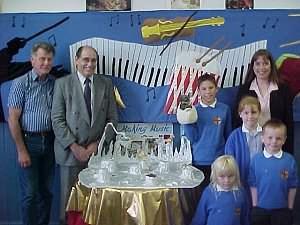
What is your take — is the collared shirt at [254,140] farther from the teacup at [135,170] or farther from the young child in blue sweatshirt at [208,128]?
the teacup at [135,170]

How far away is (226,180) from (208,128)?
0.48 metres

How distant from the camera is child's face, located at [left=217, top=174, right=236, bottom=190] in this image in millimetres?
2670

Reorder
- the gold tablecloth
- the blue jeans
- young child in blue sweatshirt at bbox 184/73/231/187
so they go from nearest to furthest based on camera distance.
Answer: the gold tablecloth, young child in blue sweatshirt at bbox 184/73/231/187, the blue jeans

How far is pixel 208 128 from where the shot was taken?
3074 millimetres

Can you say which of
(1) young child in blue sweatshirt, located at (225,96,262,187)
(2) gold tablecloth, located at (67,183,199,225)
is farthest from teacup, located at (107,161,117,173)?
(1) young child in blue sweatshirt, located at (225,96,262,187)

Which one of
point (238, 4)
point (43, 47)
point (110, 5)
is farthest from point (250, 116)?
point (43, 47)

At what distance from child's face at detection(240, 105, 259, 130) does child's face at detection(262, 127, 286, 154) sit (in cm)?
18

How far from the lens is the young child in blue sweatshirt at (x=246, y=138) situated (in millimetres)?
2912

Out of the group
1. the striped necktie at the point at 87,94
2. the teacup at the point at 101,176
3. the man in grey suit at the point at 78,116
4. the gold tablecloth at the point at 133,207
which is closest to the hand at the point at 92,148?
the man in grey suit at the point at 78,116

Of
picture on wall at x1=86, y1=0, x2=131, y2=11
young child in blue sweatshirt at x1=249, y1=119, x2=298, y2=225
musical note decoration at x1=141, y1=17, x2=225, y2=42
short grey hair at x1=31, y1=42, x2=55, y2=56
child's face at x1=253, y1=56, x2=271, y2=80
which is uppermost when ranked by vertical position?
picture on wall at x1=86, y1=0, x2=131, y2=11

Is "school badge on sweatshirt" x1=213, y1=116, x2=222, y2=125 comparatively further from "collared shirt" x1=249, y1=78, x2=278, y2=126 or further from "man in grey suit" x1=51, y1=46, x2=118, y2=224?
"man in grey suit" x1=51, y1=46, x2=118, y2=224

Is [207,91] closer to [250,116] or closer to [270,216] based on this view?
[250,116]

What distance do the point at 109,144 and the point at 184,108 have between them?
0.50 m

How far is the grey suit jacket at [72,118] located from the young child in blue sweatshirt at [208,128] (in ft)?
1.74
